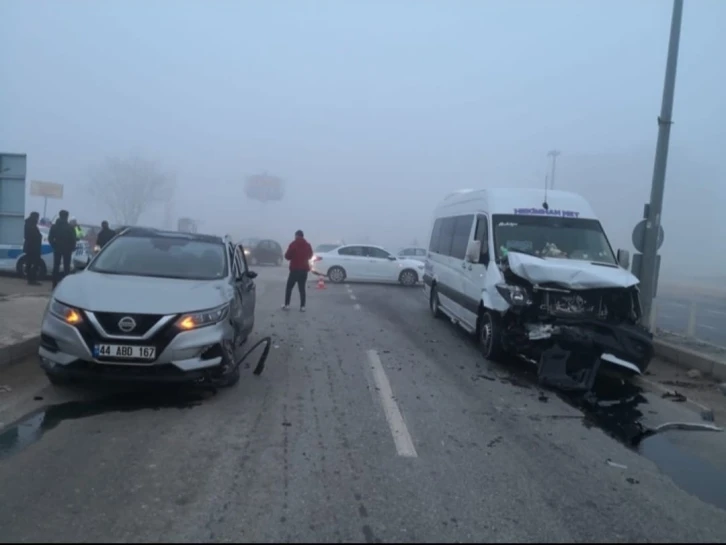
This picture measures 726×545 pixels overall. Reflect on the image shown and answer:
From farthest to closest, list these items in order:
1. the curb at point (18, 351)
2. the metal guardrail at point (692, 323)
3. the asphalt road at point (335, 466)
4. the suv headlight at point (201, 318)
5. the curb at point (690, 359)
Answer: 1. the metal guardrail at point (692, 323)
2. the curb at point (690, 359)
3. the curb at point (18, 351)
4. the suv headlight at point (201, 318)
5. the asphalt road at point (335, 466)

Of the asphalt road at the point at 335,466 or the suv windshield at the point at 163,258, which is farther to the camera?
the suv windshield at the point at 163,258

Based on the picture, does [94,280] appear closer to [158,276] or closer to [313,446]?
[158,276]

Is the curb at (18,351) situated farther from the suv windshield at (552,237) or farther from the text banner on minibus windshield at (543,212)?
the text banner on minibus windshield at (543,212)

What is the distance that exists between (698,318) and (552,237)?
1303 cm

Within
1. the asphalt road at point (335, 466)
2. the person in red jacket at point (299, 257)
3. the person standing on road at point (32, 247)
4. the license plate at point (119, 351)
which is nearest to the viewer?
the asphalt road at point (335, 466)

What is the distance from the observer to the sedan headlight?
20.4 ft

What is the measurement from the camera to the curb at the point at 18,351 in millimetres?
7863

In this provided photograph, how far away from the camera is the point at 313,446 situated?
5414 mm

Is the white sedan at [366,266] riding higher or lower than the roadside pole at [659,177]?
lower

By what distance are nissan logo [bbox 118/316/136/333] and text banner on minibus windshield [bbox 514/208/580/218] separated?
673cm

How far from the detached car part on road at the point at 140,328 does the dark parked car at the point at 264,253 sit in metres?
32.8

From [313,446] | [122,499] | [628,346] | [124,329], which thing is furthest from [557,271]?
[122,499]

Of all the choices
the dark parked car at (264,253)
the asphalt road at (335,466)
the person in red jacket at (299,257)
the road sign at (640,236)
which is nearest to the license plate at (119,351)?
the asphalt road at (335,466)

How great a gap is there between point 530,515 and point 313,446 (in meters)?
1.95
